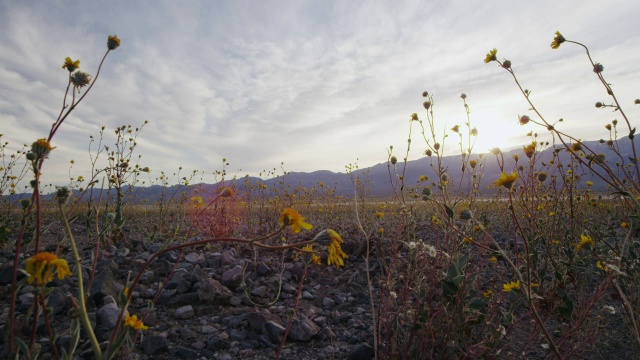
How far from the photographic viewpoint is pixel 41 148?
1312 mm

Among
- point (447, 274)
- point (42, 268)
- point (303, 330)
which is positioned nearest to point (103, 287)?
point (303, 330)

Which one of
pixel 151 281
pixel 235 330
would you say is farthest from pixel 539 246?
pixel 151 281

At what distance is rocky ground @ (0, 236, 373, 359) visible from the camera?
2338mm

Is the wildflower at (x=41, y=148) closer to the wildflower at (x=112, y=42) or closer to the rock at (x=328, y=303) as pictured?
the wildflower at (x=112, y=42)

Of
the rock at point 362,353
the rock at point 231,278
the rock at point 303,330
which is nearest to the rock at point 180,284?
the rock at point 231,278

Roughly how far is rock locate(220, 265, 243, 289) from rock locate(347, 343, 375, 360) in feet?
4.79

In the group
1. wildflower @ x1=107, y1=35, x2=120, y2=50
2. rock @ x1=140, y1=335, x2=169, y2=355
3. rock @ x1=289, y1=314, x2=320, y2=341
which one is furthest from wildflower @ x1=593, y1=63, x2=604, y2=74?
rock @ x1=140, y1=335, x2=169, y2=355

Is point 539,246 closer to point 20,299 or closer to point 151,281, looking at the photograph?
point 151,281

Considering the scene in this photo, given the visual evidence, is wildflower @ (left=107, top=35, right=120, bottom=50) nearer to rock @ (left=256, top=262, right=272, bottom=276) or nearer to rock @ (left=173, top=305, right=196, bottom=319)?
rock @ (left=173, top=305, right=196, bottom=319)

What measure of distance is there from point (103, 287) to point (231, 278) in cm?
104

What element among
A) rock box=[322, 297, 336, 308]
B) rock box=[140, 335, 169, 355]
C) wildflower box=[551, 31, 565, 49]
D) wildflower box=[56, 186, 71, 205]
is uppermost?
wildflower box=[551, 31, 565, 49]

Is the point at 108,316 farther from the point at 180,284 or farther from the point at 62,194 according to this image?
the point at 62,194

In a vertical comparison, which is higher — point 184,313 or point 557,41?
point 557,41

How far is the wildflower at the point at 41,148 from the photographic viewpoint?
130 centimetres
